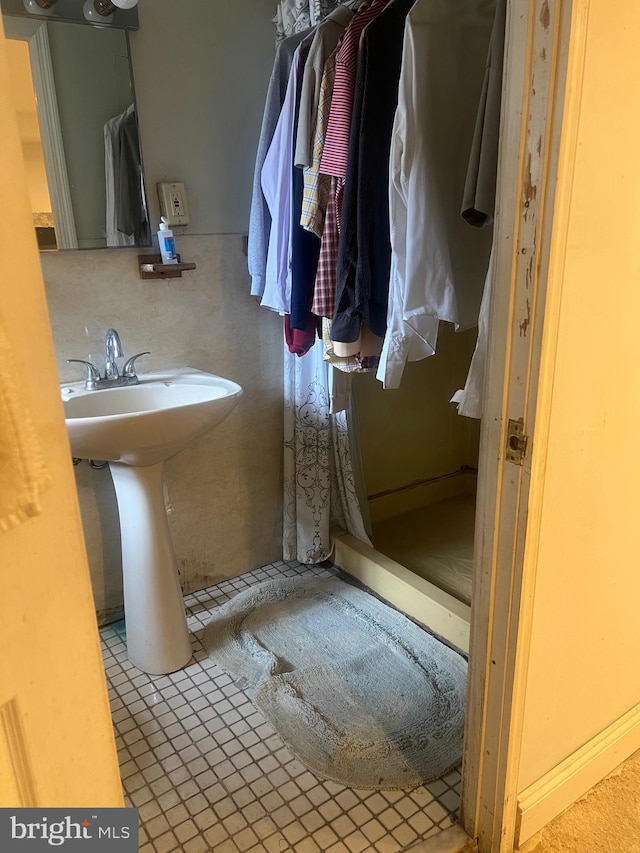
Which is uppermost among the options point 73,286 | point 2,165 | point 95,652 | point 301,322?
point 2,165

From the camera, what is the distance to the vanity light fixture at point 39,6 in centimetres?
163

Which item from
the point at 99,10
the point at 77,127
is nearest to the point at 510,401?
the point at 77,127

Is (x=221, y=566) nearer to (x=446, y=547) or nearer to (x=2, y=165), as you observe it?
(x=446, y=547)

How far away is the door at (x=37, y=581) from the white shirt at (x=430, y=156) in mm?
967

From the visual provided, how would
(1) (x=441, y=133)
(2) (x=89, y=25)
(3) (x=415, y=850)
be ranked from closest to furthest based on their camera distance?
(3) (x=415, y=850)
(1) (x=441, y=133)
(2) (x=89, y=25)

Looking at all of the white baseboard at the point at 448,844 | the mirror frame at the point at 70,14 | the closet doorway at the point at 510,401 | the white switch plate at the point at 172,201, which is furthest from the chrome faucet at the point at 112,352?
the white baseboard at the point at 448,844

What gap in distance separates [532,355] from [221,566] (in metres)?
1.65

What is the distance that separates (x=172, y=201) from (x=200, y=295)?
300 mm

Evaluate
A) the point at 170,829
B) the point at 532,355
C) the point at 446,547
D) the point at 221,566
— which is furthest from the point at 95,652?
the point at 446,547

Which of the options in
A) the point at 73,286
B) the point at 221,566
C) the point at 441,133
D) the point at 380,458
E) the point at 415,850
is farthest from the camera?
the point at 380,458

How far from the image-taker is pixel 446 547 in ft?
8.13

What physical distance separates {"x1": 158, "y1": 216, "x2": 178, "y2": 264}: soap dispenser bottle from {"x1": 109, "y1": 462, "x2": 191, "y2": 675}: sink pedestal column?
2.04 feet

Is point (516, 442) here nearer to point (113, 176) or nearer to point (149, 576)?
point (149, 576)

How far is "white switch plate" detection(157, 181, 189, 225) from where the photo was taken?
1898 mm
